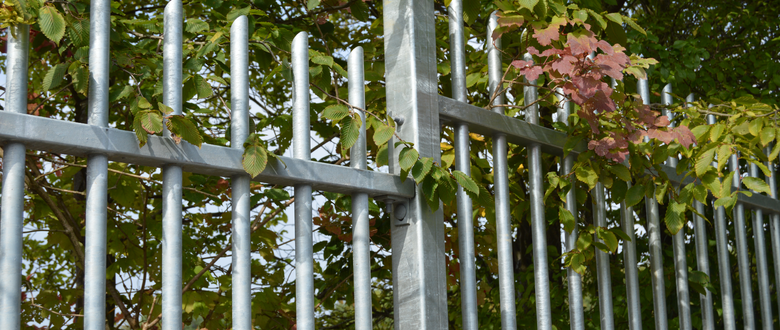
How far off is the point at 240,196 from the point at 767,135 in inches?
68.5

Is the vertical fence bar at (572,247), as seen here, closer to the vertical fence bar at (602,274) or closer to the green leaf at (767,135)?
the vertical fence bar at (602,274)

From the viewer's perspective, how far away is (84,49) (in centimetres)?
175

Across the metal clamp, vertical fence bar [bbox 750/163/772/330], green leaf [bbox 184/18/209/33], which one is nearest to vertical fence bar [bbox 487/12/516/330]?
the metal clamp

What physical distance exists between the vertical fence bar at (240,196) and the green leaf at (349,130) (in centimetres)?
26

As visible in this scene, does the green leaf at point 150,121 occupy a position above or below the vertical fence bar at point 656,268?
above

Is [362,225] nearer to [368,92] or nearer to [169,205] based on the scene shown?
[169,205]

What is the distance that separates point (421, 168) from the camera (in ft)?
6.18

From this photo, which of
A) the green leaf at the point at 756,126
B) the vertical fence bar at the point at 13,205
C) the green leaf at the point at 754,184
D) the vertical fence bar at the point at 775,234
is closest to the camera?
the vertical fence bar at the point at 13,205

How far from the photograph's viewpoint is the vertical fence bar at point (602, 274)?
2.40m

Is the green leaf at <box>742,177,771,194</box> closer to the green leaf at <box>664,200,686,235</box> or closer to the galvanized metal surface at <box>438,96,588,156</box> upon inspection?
the green leaf at <box>664,200,686,235</box>

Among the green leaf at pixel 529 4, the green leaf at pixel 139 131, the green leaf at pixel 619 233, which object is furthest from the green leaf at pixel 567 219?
the green leaf at pixel 139 131

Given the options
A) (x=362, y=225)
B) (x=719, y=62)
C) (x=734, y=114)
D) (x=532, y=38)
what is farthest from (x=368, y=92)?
(x=719, y=62)

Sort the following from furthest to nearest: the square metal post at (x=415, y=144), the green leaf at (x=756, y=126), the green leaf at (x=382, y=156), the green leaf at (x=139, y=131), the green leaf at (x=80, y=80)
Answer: the green leaf at (x=756, y=126) < the green leaf at (x=382, y=156) < the square metal post at (x=415, y=144) < the green leaf at (x=80, y=80) < the green leaf at (x=139, y=131)

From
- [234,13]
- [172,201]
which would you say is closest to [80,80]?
[172,201]
